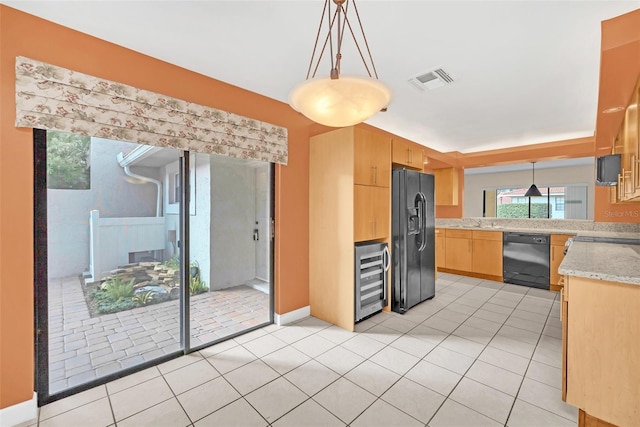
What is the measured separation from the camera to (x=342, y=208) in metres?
3.04

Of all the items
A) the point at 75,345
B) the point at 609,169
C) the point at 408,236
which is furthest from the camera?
the point at 408,236

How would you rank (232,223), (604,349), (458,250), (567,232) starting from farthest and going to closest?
(458,250) < (567,232) < (232,223) < (604,349)

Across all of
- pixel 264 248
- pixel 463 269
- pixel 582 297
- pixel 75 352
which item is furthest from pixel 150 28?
pixel 463 269

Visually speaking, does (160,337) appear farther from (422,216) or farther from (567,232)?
(567,232)

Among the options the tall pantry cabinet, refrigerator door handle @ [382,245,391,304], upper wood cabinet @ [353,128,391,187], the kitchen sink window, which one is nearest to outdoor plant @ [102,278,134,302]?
the tall pantry cabinet

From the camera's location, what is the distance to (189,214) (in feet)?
8.27

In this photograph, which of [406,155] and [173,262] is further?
[406,155]

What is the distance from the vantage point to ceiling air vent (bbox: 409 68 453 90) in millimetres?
2506

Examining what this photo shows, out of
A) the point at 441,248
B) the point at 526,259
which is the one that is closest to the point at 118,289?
the point at 441,248

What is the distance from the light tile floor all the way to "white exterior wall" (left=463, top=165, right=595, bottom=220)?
6.73 meters

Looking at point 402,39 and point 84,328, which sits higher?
point 402,39

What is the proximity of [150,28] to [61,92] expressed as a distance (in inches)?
28.3

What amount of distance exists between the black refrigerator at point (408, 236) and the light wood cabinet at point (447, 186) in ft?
8.41

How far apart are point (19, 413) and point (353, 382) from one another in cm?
212
